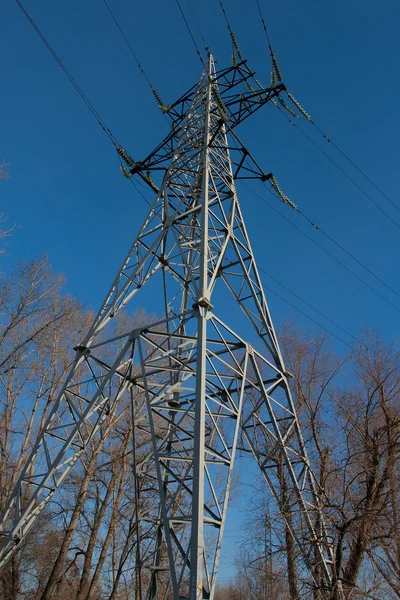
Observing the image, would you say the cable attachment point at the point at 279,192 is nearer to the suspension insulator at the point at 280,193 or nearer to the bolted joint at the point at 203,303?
the suspension insulator at the point at 280,193

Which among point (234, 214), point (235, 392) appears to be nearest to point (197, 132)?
point (234, 214)

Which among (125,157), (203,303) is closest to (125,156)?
(125,157)

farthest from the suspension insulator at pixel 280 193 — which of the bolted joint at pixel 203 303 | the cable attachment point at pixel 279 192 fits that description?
the bolted joint at pixel 203 303

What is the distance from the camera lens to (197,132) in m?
10.9

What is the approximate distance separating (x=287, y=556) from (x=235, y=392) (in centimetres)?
303

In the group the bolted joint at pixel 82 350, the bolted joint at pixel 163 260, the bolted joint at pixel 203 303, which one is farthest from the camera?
the bolted joint at pixel 163 260

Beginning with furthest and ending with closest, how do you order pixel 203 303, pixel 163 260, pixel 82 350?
pixel 163 260, pixel 82 350, pixel 203 303

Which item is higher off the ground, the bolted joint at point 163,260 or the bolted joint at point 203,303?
the bolted joint at point 163,260

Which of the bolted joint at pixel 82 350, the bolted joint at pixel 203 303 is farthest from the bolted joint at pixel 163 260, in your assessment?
the bolted joint at pixel 203 303

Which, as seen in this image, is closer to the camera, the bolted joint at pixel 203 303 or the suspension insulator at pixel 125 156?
the bolted joint at pixel 203 303

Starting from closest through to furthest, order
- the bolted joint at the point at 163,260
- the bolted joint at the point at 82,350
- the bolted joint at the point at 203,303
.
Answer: the bolted joint at the point at 203,303 < the bolted joint at the point at 82,350 < the bolted joint at the point at 163,260

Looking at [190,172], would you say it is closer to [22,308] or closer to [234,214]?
[234,214]

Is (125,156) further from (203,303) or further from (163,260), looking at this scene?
(203,303)

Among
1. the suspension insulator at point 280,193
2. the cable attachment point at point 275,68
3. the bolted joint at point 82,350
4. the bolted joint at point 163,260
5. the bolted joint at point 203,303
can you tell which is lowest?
the bolted joint at point 203,303
